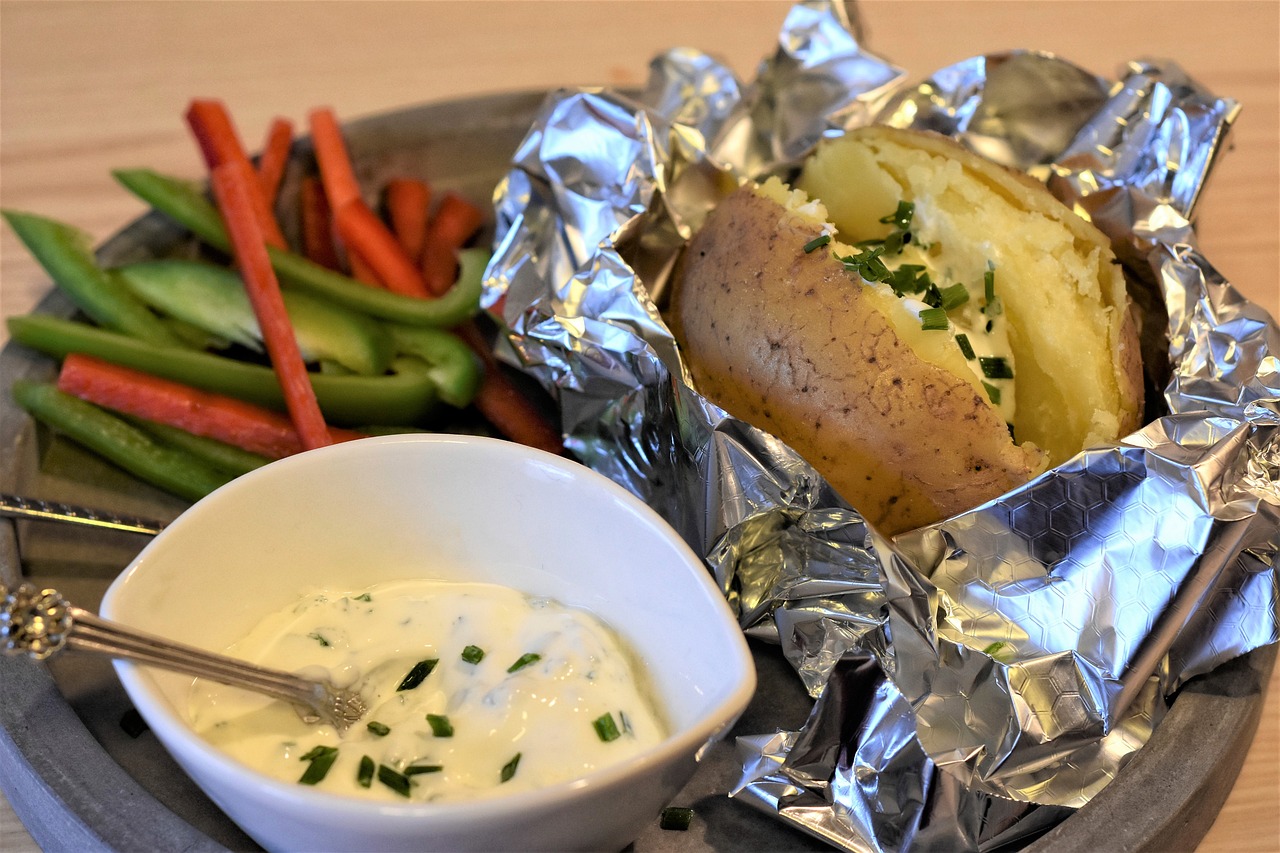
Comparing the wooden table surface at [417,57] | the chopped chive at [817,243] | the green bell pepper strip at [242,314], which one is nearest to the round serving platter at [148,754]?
the green bell pepper strip at [242,314]

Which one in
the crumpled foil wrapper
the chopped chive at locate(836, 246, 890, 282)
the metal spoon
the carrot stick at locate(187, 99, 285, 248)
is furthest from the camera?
the carrot stick at locate(187, 99, 285, 248)

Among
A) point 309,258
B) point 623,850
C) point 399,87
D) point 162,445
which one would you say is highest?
point 399,87

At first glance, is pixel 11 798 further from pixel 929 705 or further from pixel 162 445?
pixel 929 705

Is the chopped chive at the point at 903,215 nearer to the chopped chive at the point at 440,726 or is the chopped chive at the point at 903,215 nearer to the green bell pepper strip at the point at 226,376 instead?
the green bell pepper strip at the point at 226,376

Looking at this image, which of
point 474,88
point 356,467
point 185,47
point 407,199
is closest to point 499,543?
point 356,467

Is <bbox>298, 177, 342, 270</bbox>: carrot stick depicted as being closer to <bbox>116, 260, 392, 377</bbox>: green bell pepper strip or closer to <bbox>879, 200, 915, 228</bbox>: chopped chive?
<bbox>116, 260, 392, 377</bbox>: green bell pepper strip

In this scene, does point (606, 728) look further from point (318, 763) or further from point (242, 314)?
point (242, 314)

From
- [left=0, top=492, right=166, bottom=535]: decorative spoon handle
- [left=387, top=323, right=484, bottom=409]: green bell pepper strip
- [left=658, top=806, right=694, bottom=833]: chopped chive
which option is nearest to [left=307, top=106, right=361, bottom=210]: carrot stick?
[left=387, top=323, right=484, bottom=409]: green bell pepper strip

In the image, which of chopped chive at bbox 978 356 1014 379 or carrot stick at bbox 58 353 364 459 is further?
carrot stick at bbox 58 353 364 459
